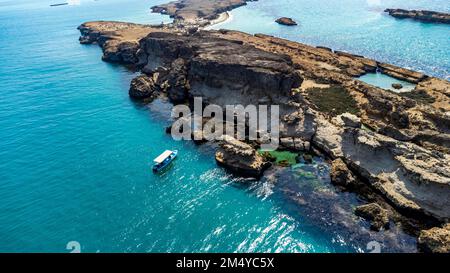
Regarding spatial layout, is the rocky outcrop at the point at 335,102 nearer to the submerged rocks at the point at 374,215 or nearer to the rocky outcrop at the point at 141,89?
the rocky outcrop at the point at 141,89

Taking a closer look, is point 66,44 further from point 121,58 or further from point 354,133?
point 354,133

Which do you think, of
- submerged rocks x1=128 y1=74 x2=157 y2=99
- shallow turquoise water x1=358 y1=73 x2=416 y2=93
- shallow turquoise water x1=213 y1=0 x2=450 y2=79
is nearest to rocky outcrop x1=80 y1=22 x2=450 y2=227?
shallow turquoise water x1=358 y1=73 x2=416 y2=93

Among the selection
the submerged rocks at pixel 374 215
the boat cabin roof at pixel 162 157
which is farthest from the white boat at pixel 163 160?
the submerged rocks at pixel 374 215

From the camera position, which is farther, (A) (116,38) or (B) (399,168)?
(A) (116,38)

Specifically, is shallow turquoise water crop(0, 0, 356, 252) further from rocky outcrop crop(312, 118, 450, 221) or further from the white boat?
rocky outcrop crop(312, 118, 450, 221)

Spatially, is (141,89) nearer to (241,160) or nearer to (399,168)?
(241,160)

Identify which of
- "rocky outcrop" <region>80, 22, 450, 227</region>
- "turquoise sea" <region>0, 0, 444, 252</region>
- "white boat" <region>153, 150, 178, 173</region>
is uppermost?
"rocky outcrop" <region>80, 22, 450, 227</region>

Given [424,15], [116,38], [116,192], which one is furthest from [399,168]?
[424,15]
